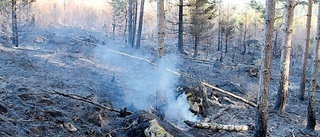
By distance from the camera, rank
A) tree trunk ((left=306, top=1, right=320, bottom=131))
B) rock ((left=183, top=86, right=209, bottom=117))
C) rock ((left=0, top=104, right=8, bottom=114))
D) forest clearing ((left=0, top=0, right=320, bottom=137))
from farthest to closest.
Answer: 1. rock ((left=183, top=86, right=209, bottom=117))
2. tree trunk ((left=306, top=1, right=320, bottom=131))
3. forest clearing ((left=0, top=0, right=320, bottom=137))
4. rock ((left=0, top=104, right=8, bottom=114))

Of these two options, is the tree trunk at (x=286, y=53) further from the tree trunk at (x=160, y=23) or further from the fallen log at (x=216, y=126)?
the tree trunk at (x=160, y=23)

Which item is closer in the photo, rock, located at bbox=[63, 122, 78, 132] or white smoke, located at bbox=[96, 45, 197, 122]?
rock, located at bbox=[63, 122, 78, 132]

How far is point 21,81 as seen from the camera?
1027 centimetres

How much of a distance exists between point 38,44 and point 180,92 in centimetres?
1843

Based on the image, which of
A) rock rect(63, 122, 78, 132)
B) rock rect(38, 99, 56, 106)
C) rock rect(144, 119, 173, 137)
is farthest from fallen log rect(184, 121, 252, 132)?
rock rect(38, 99, 56, 106)

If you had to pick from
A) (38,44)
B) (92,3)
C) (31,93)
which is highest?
(92,3)

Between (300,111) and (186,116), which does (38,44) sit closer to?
(186,116)

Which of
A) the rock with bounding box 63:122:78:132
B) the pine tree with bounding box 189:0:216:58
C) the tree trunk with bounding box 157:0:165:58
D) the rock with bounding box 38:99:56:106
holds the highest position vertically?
the pine tree with bounding box 189:0:216:58

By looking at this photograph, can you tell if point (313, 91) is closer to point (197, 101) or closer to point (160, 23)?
point (197, 101)

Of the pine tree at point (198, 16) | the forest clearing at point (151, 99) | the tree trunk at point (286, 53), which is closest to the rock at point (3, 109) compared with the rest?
the forest clearing at point (151, 99)

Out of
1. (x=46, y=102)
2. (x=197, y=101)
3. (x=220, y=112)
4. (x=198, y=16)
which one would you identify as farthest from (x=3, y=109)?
(x=198, y=16)

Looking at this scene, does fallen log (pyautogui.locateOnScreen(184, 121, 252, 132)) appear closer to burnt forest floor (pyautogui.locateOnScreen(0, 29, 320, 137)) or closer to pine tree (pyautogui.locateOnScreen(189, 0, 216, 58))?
burnt forest floor (pyautogui.locateOnScreen(0, 29, 320, 137))

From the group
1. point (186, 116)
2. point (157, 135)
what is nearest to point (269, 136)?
point (186, 116)

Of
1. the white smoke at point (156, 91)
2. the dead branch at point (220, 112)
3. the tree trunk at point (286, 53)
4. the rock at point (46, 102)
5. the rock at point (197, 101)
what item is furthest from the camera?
the tree trunk at point (286, 53)
